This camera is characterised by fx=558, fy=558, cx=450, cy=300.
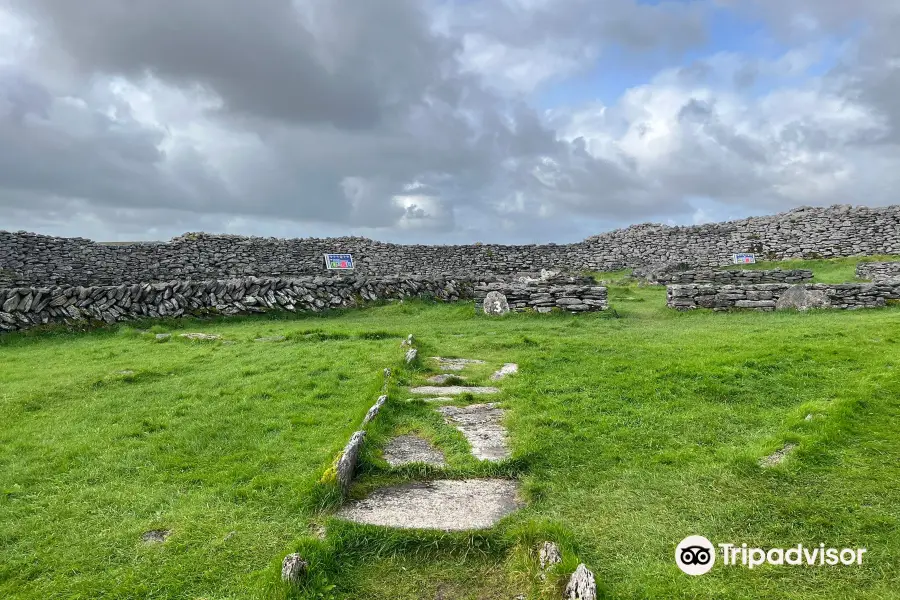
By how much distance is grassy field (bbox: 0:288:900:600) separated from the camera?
4.36m

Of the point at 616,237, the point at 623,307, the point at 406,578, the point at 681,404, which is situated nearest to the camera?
the point at 406,578

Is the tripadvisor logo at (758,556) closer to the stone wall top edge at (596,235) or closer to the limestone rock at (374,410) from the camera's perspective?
the limestone rock at (374,410)

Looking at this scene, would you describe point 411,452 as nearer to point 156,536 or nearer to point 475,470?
point 475,470

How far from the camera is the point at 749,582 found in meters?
4.10

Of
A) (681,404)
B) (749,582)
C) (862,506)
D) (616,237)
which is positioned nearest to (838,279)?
(616,237)

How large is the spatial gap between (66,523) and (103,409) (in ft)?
14.0

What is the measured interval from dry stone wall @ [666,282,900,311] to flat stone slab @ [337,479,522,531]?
15.0 meters

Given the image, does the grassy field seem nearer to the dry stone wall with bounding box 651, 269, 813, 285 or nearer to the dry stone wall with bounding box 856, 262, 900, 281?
the dry stone wall with bounding box 651, 269, 813, 285

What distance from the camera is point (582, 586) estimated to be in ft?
12.6

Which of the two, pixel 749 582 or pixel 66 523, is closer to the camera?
pixel 749 582

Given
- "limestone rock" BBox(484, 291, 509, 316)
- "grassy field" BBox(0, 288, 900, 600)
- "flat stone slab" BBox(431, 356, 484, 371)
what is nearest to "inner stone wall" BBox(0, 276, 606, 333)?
"limestone rock" BBox(484, 291, 509, 316)

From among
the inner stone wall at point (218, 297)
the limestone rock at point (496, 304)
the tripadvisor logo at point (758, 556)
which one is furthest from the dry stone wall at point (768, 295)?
the tripadvisor logo at point (758, 556)

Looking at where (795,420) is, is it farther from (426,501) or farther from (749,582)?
(426,501)

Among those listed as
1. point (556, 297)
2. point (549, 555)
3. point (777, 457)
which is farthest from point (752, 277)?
point (549, 555)
